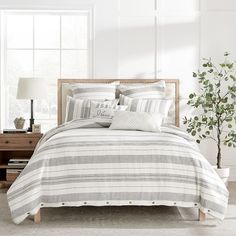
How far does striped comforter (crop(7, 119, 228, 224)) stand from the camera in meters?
4.05

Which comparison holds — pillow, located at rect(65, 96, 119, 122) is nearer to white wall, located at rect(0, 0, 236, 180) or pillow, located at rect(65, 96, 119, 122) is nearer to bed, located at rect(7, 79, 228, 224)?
white wall, located at rect(0, 0, 236, 180)

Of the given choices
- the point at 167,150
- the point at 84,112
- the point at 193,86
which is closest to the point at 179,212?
the point at 167,150

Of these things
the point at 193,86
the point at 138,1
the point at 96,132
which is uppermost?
the point at 138,1

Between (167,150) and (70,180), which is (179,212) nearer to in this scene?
(167,150)

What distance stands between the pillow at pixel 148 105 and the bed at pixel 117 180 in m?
1.59

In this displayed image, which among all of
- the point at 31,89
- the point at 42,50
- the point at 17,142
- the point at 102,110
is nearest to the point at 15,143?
the point at 17,142

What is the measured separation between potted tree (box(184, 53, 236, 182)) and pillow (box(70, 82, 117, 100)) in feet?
2.79

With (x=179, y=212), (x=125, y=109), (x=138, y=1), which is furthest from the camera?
(x=138, y=1)

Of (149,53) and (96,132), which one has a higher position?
(149,53)

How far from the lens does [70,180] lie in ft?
13.3

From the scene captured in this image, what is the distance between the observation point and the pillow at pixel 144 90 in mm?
6023

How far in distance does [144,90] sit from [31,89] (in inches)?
47.3

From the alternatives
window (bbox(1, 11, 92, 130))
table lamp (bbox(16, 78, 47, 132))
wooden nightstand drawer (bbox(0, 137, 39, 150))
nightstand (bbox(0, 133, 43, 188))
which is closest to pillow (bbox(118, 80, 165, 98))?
window (bbox(1, 11, 92, 130))

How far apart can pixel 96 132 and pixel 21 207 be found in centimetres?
93
